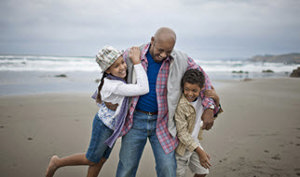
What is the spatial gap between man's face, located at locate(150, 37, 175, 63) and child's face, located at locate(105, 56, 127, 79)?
345 millimetres

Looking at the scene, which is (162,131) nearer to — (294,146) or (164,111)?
(164,111)

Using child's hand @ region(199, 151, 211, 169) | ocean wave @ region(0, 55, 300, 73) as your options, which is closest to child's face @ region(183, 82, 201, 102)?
child's hand @ region(199, 151, 211, 169)

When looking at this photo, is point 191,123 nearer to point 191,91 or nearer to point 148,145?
point 191,91

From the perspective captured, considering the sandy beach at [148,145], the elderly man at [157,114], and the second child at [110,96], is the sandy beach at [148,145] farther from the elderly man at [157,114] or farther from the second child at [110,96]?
the elderly man at [157,114]

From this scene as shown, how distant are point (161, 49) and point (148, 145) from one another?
2521 millimetres

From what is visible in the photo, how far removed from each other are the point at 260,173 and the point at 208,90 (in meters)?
1.75

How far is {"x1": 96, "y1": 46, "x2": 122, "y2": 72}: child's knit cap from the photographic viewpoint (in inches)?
84.2

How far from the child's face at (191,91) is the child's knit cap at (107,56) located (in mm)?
771

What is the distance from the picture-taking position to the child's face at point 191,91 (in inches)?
88.3

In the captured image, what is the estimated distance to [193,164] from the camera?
2479 millimetres

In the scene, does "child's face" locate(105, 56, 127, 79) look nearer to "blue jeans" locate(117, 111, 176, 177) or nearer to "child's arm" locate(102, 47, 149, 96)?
"child's arm" locate(102, 47, 149, 96)

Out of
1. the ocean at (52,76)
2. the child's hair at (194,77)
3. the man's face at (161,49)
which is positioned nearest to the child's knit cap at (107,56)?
the man's face at (161,49)

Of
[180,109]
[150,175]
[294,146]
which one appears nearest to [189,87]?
[180,109]

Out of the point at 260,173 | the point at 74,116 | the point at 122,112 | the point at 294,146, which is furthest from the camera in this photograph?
the point at 74,116
